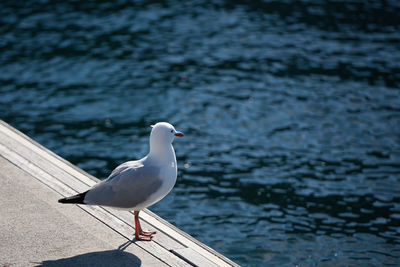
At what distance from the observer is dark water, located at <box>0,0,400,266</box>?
854cm

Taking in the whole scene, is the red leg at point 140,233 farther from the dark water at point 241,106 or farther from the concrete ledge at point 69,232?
the dark water at point 241,106

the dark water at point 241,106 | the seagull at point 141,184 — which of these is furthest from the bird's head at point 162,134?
the dark water at point 241,106

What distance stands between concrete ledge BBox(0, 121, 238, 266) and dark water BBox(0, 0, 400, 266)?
2.19 metres

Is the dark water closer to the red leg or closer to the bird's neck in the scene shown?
the red leg

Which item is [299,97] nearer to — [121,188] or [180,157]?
[180,157]

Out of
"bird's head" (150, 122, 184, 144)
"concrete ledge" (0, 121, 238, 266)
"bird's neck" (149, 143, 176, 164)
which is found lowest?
"concrete ledge" (0, 121, 238, 266)

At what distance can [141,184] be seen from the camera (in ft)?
18.1

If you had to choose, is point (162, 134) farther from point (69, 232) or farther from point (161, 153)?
point (69, 232)

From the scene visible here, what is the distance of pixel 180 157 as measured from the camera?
1038cm

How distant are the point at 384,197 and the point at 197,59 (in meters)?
6.58

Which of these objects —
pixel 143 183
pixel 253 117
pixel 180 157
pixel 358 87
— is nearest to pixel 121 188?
pixel 143 183

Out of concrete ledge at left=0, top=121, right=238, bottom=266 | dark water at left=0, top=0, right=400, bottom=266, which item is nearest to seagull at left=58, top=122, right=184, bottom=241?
concrete ledge at left=0, top=121, right=238, bottom=266

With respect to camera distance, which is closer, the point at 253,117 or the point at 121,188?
the point at 121,188

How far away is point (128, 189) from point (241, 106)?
6.81 metres
